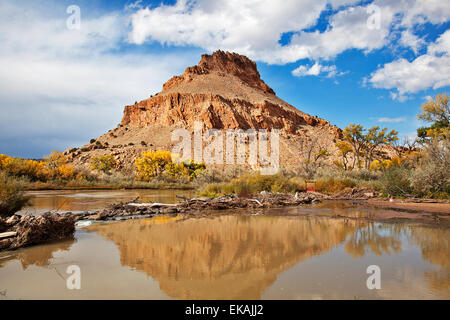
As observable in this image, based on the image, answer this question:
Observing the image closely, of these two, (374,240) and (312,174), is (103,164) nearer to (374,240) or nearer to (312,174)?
(312,174)

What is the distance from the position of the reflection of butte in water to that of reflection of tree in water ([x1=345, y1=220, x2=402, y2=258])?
300 millimetres

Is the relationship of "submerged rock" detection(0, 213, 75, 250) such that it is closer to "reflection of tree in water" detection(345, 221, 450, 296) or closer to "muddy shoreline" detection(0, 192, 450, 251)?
"muddy shoreline" detection(0, 192, 450, 251)

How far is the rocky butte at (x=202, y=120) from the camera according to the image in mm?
65375

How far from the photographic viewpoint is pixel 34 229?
18.9 ft

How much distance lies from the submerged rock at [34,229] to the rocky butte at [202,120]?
5166 cm

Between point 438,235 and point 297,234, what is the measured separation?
3.17 m

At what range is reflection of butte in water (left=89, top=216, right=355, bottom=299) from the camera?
3.68 meters

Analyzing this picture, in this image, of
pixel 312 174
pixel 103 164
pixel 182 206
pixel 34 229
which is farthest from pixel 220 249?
pixel 103 164

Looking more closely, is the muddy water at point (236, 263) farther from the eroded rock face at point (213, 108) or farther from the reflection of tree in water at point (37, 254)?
the eroded rock face at point (213, 108)

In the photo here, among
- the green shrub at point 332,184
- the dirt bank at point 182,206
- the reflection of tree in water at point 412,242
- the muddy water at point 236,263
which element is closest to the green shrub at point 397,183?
the green shrub at point 332,184

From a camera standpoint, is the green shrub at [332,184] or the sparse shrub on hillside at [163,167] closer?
the green shrub at [332,184]

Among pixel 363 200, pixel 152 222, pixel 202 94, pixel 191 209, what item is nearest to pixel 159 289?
pixel 152 222

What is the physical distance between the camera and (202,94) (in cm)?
7925
